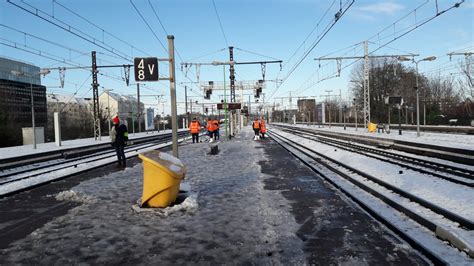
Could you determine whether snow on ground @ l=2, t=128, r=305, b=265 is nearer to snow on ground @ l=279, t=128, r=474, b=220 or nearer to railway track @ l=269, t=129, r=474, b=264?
railway track @ l=269, t=129, r=474, b=264

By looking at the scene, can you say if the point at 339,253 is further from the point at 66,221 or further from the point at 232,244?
the point at 66,221

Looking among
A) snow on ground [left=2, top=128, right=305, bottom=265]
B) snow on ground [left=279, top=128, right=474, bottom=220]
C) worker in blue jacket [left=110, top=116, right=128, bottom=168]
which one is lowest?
snow on ground [left=279, top=128, right=474, bottom=220]

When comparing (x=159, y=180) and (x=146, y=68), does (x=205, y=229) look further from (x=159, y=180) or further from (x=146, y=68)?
(x=146, y=68)

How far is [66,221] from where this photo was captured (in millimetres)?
6801

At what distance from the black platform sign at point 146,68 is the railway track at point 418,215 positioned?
536 cm

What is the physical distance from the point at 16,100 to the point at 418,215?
5909cm

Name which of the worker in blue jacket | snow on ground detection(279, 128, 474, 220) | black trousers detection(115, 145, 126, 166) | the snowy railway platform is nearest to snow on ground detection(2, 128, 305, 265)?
the snowy railway platform

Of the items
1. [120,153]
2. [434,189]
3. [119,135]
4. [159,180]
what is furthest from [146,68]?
[434,189]

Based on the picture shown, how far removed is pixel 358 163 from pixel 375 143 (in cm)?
1186

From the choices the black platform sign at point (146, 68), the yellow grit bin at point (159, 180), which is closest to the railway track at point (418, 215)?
the yellow grit bin at point (159, 180)

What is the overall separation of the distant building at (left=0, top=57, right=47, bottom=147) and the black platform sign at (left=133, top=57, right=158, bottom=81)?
2118cm

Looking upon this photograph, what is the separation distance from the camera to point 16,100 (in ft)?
180

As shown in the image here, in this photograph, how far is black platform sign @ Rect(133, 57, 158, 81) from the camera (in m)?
9.37

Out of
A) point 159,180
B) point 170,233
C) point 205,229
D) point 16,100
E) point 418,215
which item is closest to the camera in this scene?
point 170,233
